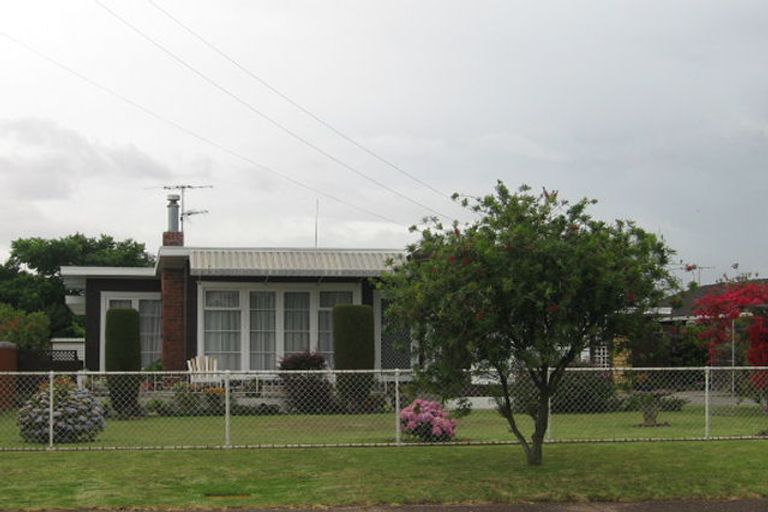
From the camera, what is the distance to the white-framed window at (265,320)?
23.3 metres

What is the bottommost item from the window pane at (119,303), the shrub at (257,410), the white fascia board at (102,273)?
the shrub at (257,410)

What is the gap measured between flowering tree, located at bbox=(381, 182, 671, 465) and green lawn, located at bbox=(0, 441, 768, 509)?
50.5 inches

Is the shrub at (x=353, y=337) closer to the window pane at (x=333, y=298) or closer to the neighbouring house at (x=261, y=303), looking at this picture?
the neighbouring house at (x=261, y=303)

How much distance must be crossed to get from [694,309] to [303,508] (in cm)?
1259

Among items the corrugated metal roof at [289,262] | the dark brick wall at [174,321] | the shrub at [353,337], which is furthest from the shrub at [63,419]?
the dark brick wall at [174,321]

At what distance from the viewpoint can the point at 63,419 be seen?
14.1 metres

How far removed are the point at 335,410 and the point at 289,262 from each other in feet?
16.1

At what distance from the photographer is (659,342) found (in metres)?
11.3

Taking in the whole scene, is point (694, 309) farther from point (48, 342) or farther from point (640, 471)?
point (48, 342)

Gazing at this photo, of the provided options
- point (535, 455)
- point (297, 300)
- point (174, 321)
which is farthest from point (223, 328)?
point (535, 455)

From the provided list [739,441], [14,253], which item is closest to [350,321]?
[739,441]

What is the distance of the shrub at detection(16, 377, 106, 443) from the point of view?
46.2ft

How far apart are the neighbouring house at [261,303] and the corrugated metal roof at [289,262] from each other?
0.02 meters

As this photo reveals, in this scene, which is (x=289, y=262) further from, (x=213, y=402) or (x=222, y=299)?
(x=213, y=402)
